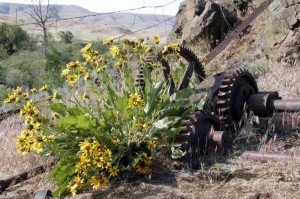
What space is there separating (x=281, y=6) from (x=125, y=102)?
4.49 metres

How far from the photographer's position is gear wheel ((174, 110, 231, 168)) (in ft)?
10.0

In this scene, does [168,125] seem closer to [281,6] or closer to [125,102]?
[125,102]

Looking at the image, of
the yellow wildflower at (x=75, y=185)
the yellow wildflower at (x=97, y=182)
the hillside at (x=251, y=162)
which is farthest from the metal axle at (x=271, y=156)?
the yellow wildflower at (x=75, y=185)

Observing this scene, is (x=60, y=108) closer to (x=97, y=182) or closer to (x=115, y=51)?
(x=115, y=51)

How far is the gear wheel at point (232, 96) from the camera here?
364 cm

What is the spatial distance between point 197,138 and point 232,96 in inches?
27.3

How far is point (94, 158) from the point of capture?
8.77 feet

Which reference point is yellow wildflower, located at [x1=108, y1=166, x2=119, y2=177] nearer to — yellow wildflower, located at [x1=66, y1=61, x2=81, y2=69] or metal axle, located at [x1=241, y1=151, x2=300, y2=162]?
yellow wildflower, located at [x1=66, y1=61, x2=81, y2=69]

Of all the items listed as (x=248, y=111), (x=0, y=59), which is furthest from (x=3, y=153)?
(x=0, y=59)

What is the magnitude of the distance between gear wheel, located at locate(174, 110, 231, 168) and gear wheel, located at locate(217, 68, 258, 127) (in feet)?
1.21

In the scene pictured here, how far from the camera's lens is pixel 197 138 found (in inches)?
125

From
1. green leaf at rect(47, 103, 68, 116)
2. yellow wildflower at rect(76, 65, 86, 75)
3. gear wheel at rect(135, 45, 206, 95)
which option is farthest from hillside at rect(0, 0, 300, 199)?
yellow wildflower at rect(76, 65, 86, 75)

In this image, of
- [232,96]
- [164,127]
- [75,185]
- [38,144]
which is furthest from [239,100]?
[38,144]

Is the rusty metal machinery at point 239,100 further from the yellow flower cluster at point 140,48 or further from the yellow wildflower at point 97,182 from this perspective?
the yellow wildflower at point 97,182
